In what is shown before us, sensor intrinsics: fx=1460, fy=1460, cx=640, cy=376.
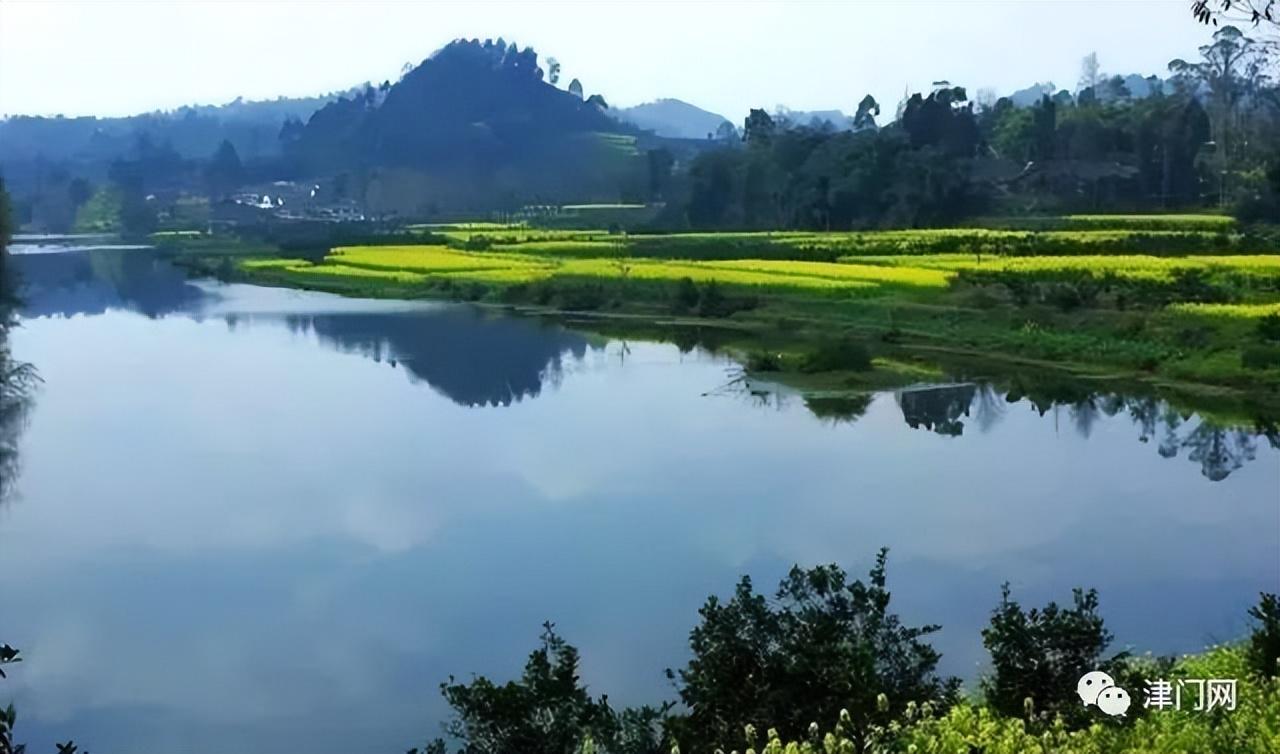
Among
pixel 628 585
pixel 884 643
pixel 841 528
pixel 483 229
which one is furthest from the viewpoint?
pixel 483 229

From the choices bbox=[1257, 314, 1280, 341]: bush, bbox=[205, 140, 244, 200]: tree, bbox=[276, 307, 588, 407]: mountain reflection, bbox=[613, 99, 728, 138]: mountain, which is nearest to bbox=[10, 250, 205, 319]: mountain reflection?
bbox=[276, 307, 588, 407]: mountain reflection

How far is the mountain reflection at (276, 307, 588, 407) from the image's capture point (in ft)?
50.4

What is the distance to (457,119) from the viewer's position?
74625 millimetres

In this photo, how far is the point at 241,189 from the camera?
68.8 meters

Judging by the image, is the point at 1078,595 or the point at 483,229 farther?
the point at 483,229

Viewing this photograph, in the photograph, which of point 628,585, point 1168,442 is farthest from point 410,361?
point 628,585

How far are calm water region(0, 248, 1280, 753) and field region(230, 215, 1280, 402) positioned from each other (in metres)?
1.97

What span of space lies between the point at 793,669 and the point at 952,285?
15512 mm

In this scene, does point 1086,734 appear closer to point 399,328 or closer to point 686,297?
point 686,297

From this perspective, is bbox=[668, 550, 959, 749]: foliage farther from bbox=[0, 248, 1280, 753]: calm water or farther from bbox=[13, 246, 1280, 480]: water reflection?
bbox=[13, 246, 1280, 480]: water reflection

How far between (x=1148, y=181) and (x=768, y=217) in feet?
30.7

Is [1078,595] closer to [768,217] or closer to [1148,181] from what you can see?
[1148,181]

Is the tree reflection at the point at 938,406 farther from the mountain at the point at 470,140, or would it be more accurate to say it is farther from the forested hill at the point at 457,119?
the forested hill at the point at 457,119

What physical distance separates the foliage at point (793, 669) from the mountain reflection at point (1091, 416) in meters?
6.69
